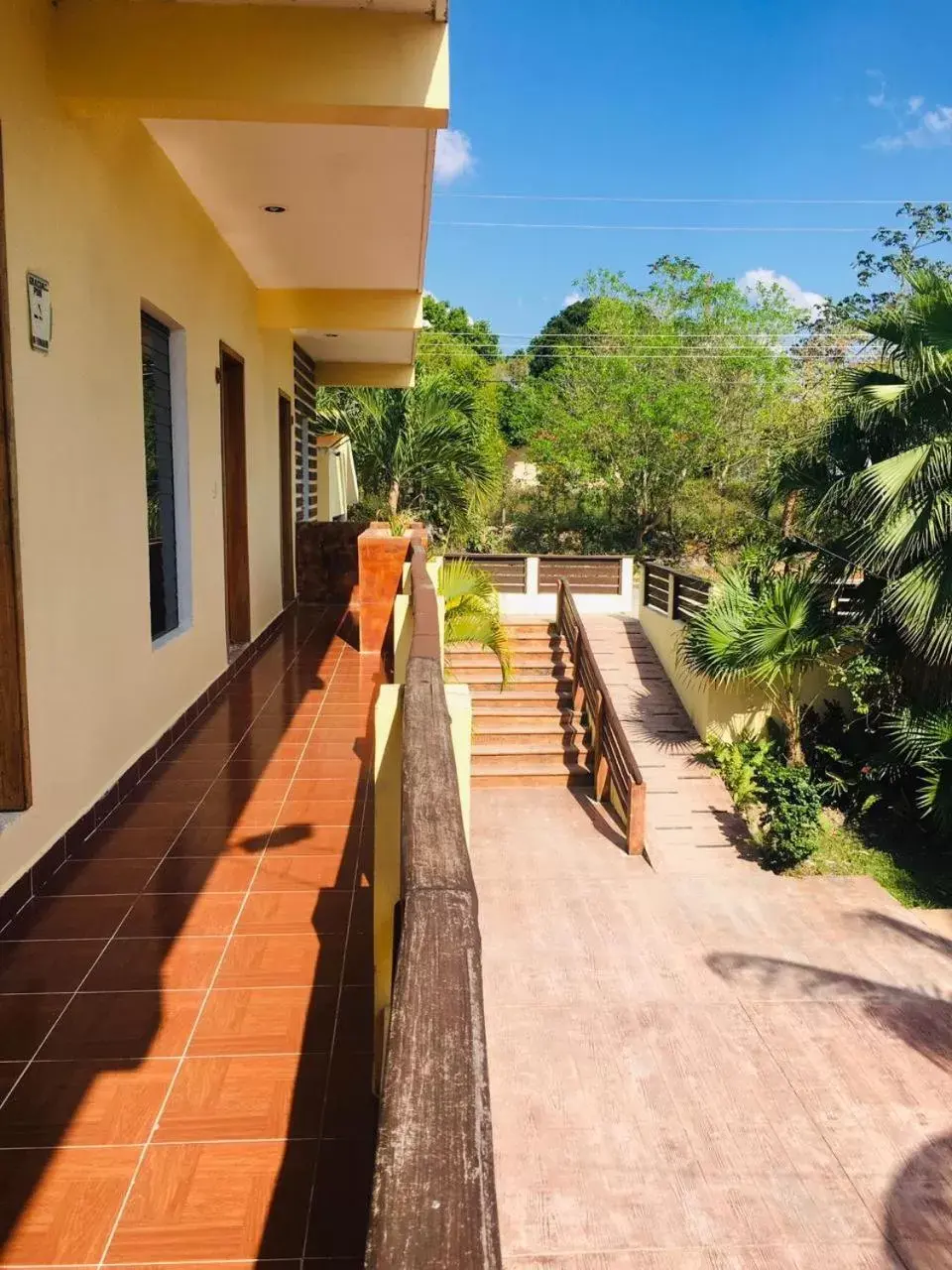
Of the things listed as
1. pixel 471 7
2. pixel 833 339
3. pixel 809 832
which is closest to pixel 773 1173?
pixel 809 832

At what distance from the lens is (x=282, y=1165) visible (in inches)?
84.7

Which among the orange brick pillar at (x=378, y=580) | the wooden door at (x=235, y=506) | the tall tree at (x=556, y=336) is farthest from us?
the tall tree at (x=556, y=336)

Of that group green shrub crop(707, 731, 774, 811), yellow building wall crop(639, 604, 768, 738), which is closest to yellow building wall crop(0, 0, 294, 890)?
green shrub crop(707, 731, 774, 811)

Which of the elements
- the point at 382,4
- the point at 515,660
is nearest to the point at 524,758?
the point at 515,660

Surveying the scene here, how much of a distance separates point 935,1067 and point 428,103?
666cm

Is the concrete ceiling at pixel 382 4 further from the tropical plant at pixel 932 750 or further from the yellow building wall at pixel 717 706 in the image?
the yellow building wall at pixel 717 706

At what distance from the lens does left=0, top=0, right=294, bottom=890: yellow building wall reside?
3.29 meters

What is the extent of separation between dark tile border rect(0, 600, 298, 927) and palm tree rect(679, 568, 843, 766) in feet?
20.6

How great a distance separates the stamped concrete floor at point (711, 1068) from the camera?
5.04m

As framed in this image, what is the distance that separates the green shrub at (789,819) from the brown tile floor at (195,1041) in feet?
23.2

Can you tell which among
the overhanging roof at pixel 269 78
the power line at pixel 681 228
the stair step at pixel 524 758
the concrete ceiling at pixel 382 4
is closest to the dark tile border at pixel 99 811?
the overhanging roof at pixel 269 78

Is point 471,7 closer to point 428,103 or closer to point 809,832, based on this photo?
point 428,103

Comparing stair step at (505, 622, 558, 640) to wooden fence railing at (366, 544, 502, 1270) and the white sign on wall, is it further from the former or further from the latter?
wooden fence railing at (366, 544, 502, 1270)

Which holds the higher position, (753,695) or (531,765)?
(753,695)
